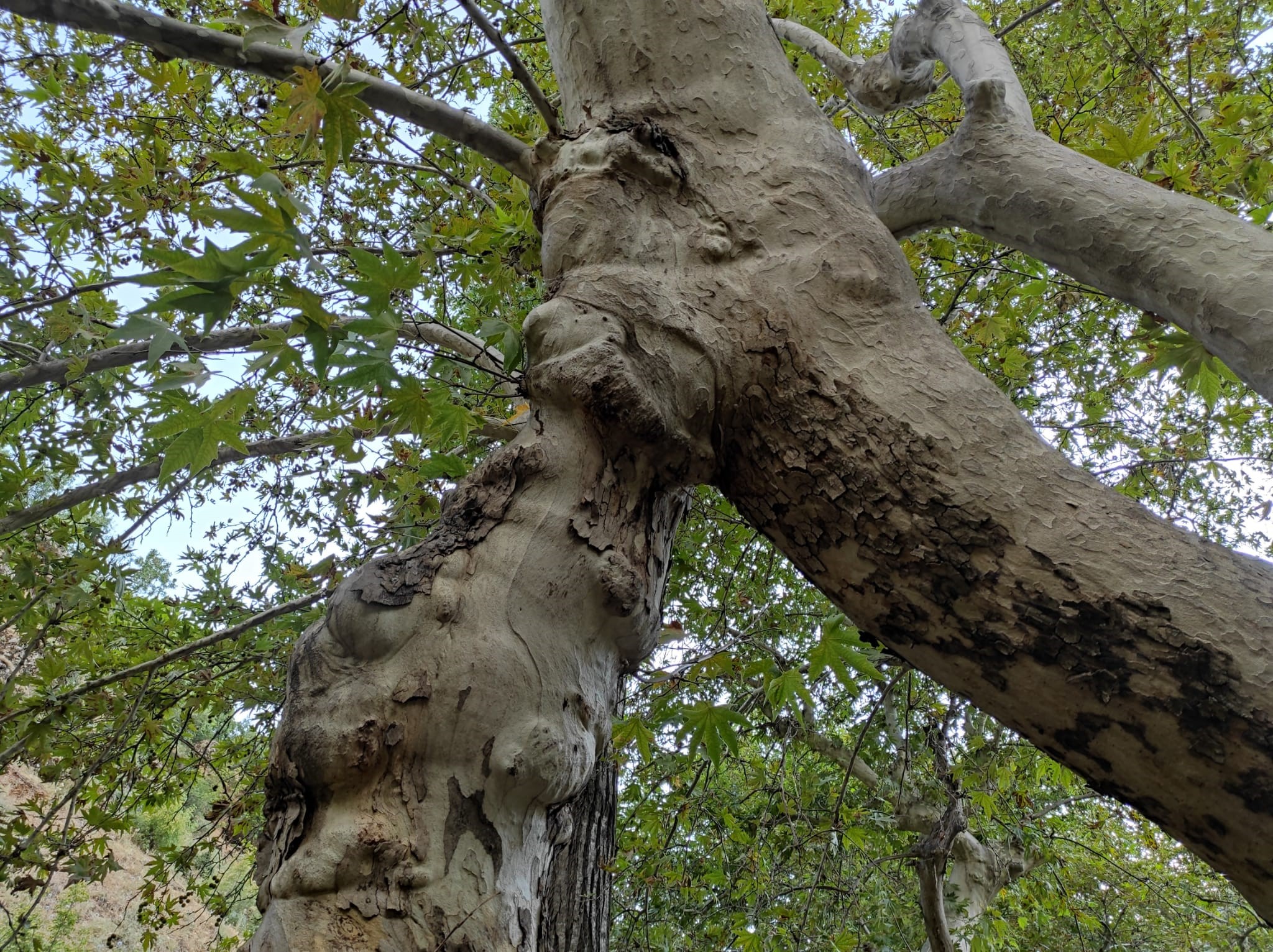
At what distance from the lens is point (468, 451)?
132 inches

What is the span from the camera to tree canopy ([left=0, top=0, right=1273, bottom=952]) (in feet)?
5.87

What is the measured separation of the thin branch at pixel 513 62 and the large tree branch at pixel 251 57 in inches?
5.1

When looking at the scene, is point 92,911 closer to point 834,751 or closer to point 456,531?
point 834,751

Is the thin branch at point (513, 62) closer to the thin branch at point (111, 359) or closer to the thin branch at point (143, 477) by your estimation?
the thin branch at point (143, 477)

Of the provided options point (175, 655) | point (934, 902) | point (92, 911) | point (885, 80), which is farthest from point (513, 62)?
point (92, 911)

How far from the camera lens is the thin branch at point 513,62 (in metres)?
1.39

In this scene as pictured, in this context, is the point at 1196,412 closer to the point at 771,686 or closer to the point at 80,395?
the point at 771,686

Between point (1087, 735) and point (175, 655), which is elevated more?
point (175, 655)

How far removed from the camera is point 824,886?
8.07 feet

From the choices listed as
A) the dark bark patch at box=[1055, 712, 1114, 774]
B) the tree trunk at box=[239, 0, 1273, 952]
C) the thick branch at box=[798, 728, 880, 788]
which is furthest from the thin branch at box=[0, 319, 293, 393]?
the thick branch at box=[798, 728, 880, 788]

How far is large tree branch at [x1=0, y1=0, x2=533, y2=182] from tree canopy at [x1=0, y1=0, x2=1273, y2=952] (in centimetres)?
8

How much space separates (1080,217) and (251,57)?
73.2 inches

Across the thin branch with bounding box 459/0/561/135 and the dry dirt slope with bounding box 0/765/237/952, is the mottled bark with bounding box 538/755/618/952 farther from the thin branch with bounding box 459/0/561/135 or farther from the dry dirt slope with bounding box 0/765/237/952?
the dry dirt slope with bounding box 0/765/237/952

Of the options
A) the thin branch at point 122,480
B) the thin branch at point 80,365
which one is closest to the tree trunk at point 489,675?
the thin branch at point 122,480
